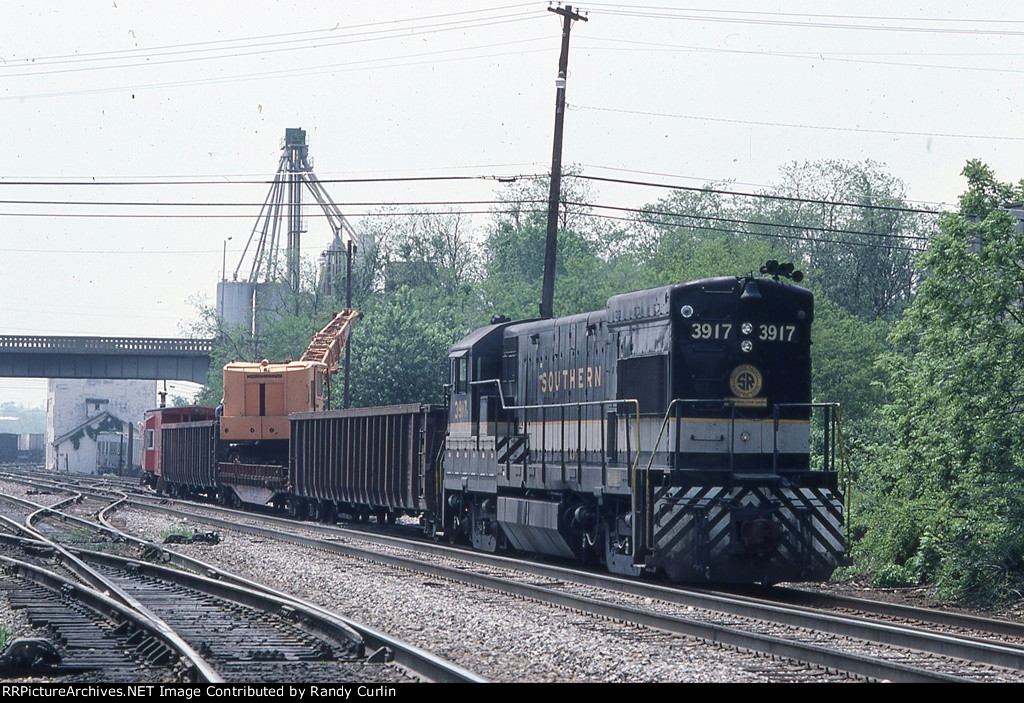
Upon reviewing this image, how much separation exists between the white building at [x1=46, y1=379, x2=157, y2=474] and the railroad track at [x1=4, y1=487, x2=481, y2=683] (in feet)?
292

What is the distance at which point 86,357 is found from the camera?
74.4m

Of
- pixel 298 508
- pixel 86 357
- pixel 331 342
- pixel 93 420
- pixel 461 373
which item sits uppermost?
pixel 86 357

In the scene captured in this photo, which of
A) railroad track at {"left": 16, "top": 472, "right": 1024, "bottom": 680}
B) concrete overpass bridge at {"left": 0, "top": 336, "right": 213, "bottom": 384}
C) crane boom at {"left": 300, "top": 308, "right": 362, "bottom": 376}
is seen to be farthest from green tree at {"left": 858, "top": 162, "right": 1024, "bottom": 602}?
concrete overpass bridge at {"left": 0, "top": 336, "right": 213, "bottom": 384}

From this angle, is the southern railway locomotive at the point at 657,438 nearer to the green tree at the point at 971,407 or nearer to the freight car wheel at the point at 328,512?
the green tree at the point at 971,407

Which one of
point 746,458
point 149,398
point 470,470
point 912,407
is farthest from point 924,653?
point 149,398

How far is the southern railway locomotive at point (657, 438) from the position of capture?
15336mm

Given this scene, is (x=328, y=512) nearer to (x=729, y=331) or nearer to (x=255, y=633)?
(x=729, y=331)

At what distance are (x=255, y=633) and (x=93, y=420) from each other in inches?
3893

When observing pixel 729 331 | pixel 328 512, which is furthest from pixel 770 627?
pixel 328 512

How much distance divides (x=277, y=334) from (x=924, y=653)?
64.2m

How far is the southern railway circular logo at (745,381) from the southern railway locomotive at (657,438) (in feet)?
0.04

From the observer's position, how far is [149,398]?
5349 inches

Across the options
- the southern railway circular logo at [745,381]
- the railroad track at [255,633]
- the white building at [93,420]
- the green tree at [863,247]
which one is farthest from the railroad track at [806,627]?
the white building at [93,420]
